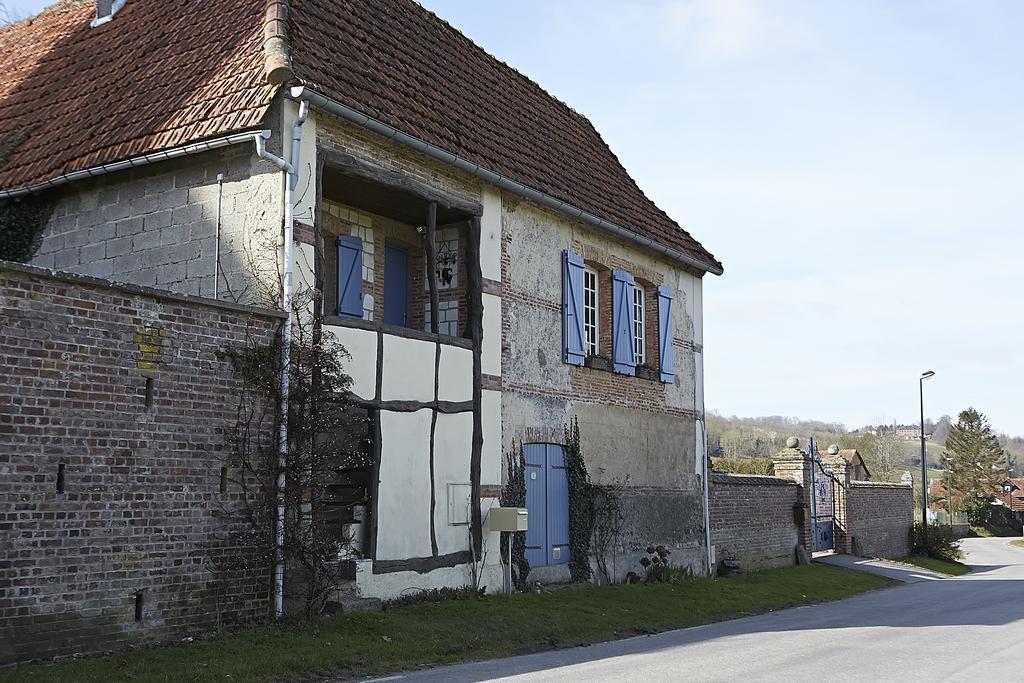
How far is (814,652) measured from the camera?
35.5ft

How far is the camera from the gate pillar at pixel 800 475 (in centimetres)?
2423

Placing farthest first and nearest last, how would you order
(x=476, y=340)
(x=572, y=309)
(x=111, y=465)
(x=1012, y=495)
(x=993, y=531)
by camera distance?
(x=1012, y=495), (x=993, y=531), (x=572, y=309), (x=476, y=340), (x=111, y=465)

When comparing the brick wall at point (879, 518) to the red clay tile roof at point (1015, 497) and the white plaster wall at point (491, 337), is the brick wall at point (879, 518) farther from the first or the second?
the red clay tile roof at point (1015, 497)

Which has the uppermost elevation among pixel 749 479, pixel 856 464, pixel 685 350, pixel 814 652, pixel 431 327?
pixel 685 350

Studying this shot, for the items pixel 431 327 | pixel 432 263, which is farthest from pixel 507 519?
pixel 432 263

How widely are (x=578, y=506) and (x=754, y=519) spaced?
23.7 ft

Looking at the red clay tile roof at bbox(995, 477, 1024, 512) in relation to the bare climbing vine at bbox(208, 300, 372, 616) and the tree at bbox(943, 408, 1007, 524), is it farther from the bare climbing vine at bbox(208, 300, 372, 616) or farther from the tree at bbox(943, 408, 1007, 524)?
the bare climbing vine at bbox(208, 300, 372, 616)

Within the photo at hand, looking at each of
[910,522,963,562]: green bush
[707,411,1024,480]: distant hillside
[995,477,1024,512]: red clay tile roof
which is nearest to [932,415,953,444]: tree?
[707,411,1024,480]: distant hillside

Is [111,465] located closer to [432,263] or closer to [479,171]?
[432,263]

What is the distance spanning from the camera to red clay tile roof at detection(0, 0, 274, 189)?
11633 mm

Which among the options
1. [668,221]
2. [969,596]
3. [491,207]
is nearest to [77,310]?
[491,207]

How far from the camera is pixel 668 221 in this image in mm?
20484

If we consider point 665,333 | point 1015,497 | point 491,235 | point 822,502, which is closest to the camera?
point 491,235

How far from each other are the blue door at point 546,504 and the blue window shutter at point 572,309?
1.52 m
